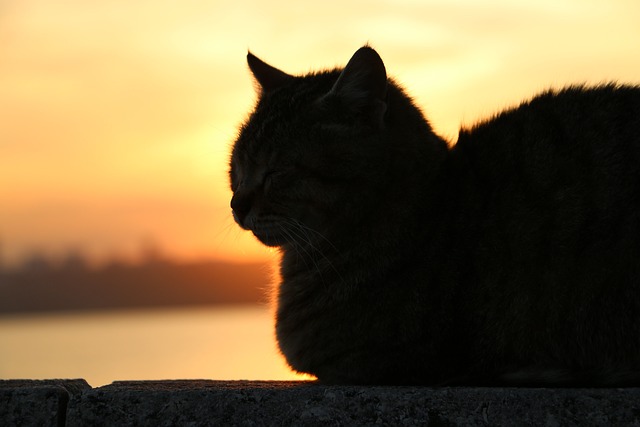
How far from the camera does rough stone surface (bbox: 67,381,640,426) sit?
2457 mm

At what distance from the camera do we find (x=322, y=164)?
3.33 metres

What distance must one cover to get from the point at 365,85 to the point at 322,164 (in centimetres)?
37

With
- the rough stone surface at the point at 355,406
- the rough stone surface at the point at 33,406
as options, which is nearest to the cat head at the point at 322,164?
the rough stone surface at the point at 355,406

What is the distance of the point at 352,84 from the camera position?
11.0 feet

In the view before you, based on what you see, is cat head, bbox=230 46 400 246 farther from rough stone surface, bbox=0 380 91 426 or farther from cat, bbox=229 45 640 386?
rough stone surface, bbox=0 380 91 426

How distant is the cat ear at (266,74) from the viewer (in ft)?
13.1

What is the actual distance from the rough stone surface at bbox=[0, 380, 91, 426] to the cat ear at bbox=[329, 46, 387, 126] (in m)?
1.59

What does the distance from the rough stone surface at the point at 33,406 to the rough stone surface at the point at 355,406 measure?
46mm

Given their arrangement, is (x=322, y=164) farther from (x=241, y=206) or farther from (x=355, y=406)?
(x=355, y=406)

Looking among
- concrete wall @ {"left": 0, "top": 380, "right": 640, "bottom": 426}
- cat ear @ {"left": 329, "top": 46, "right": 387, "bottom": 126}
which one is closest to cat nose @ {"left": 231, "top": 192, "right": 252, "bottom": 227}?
cat ear @ {"left": 329, "top": 46, "right": 387, "bottom": 126}

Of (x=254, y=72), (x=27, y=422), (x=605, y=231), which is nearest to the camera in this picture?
(x=27, y=422)

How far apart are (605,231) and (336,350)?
1.12m

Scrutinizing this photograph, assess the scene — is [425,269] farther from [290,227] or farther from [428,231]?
[290,227]

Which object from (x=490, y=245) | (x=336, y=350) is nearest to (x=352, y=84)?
(x=490, y=245)
